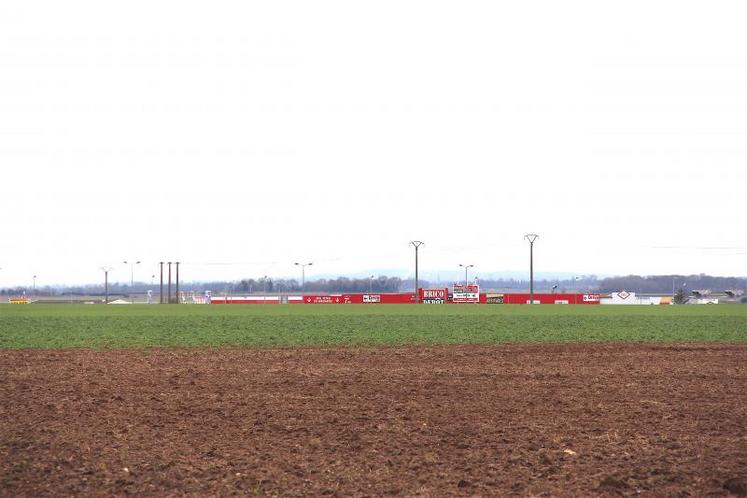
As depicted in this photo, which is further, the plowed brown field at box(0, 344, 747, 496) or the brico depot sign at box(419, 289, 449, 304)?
the brico depot sign at box(419, 289, 449, 304)

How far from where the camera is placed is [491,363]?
1884 cm

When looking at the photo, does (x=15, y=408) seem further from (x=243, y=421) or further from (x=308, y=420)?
(x=308, y=420)

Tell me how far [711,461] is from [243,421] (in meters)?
6.31

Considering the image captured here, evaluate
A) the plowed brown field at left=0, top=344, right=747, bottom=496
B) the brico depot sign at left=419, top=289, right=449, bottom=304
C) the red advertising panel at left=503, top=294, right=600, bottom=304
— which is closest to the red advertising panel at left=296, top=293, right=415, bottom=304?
the brico depot sign at left=419, top=289, right=449, bottom=304

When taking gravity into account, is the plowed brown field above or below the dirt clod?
above

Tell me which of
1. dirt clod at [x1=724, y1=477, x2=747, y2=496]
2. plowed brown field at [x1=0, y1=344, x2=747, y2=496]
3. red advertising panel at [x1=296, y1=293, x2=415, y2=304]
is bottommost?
dirt clod at [x1=724, y1=477, x2=747, y2=496]

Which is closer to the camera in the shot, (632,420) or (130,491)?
(130,491)

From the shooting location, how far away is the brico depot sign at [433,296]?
10225 centimetres

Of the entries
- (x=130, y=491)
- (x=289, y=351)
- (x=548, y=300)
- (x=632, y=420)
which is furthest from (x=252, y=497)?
(x=548, y=300)

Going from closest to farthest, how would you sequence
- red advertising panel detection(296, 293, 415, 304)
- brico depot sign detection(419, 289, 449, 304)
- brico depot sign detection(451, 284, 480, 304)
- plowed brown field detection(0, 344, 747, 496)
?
plowed brown field detection(0, 344, 747, 496) → brico depot sign detection(451, 284, 480, 304) → brico depot sign detection(419, 289, 449, 304) → red advertising panel detection(296, 293, 415, 304)

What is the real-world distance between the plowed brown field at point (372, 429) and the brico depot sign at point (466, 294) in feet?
264

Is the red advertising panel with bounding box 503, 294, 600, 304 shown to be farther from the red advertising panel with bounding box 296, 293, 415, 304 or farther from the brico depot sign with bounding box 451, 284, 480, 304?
the red advertising panel with bounding box 296, 293, 415, 304

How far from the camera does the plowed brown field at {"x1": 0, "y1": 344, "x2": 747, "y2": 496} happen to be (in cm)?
863

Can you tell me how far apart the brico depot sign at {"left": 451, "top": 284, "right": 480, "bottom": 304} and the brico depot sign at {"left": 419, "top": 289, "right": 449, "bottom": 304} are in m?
1.86
